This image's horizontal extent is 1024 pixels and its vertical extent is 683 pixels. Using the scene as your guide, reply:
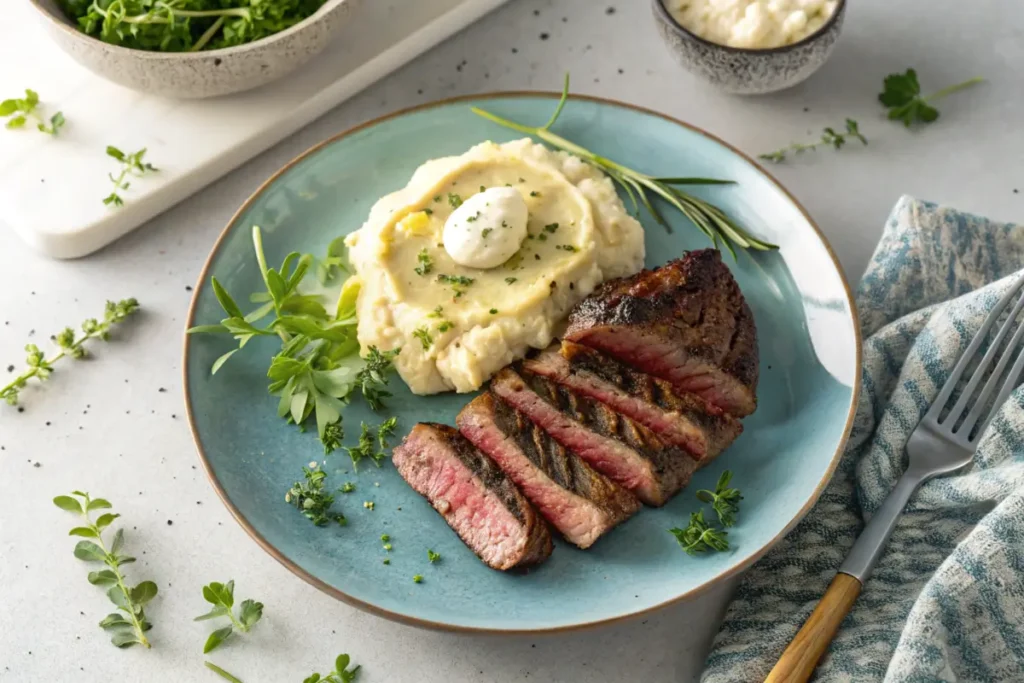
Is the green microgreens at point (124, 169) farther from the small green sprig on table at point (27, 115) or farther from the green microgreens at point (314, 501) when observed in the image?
the green microgreens at point (314, 501)

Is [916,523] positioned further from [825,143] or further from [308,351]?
[308,351]

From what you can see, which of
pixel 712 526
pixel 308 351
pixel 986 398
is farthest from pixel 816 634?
pixel 308 351

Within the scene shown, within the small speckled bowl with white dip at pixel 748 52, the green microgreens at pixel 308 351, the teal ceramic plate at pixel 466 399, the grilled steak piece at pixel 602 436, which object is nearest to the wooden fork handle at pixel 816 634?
the teal ceramic plate at pixel 466 399

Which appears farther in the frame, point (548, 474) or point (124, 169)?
point (124, 169)

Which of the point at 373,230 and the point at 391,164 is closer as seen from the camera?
the point at 373,230

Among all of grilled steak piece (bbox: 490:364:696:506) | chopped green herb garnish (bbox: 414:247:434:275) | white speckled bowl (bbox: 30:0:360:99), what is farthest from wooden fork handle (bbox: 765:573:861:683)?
white speckled bowl (bbox: 30:0:360:99)

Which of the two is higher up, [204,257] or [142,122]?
[142,122]

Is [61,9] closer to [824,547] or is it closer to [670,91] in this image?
[670,91]

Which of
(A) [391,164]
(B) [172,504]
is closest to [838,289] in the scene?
(A) [391,164]
